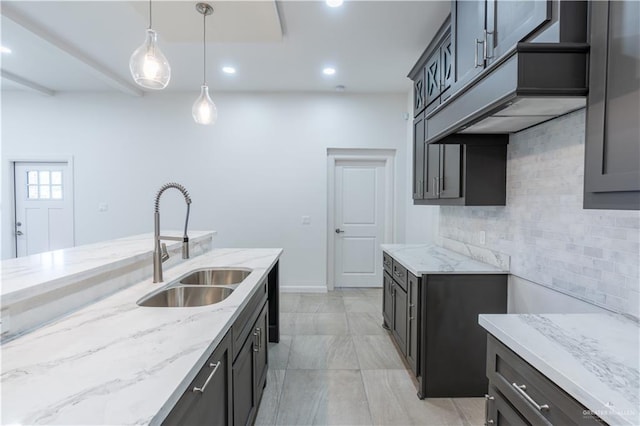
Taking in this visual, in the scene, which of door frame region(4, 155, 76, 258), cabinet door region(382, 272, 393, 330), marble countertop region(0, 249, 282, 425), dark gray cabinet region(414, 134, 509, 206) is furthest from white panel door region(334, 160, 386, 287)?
door frame region(4, 155, 76, 258)

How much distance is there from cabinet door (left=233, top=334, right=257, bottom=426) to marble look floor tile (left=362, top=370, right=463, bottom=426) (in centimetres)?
82

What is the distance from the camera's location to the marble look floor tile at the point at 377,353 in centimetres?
268

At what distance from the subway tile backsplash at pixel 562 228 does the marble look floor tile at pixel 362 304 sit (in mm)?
1985

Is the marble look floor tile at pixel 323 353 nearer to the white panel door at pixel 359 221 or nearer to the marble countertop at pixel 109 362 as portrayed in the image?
the marble countertop at pixel 109 362

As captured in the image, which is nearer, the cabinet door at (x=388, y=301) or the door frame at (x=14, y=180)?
the cabinet door at (x=388, y=301)

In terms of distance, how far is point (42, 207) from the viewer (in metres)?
4.85

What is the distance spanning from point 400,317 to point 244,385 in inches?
61.1

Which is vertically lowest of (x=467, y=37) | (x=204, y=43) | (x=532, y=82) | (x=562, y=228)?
(x=562, y=228)

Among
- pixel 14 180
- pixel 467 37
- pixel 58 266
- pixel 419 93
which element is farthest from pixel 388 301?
pixel 14 180

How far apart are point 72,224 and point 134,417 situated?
5377 mm

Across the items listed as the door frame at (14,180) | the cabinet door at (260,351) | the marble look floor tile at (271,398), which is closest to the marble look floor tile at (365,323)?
the marble look floor tile at (271,398)

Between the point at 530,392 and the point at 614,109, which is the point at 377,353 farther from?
the point at 614,109

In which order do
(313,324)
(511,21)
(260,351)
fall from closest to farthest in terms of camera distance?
(511,21) → (260,351) → (313,324)

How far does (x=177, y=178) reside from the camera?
478cm
